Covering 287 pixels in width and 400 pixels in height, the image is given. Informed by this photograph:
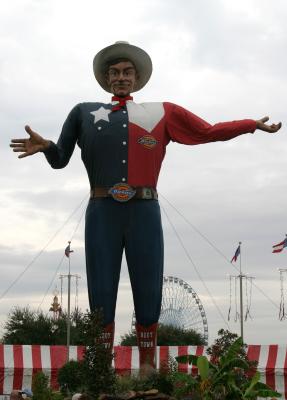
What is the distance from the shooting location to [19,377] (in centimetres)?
1902

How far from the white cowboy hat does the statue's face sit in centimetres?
9

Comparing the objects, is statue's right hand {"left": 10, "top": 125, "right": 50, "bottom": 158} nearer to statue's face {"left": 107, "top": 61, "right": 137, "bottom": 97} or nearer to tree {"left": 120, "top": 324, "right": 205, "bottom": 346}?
statue's face {"left": 107, "top": 61, "right": 137, "bottom": 97}

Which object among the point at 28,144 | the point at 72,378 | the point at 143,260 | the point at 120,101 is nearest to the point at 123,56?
the point at 120,101

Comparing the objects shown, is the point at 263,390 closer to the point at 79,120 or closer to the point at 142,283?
the point at 142,283

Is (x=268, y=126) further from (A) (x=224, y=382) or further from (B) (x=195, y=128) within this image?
(A) (x=224, y=382)

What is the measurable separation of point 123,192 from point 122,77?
1487mm

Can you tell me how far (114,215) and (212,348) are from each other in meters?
1.96

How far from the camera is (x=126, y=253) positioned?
28.9 feet

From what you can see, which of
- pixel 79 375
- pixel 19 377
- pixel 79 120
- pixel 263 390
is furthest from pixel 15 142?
pixel 19 377

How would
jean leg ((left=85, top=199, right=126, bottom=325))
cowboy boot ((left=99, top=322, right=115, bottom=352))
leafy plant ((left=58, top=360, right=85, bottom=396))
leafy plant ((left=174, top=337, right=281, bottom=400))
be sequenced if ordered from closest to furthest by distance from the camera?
leafy plant ((left=174, top=337, right=281, bottom=400)) < leafy plant ((left=58, top=360, right=85, bottom=396)) < cowboy boot ((left=99, top=322, right=115, bottom=352)) < jean leg ((left=85, top=199, right=126, bottom=325))

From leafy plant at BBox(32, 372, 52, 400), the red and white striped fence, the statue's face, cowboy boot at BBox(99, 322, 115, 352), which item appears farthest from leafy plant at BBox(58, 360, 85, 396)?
the red and white striped fence

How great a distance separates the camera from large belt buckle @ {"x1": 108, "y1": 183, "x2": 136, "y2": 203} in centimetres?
868

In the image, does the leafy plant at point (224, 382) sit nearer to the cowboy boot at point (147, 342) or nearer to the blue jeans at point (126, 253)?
the cowboy boot at point (147, 342)

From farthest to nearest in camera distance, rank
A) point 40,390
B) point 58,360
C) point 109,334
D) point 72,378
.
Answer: point 58,360 → point 72,378 → point 109,334 → point 40,390
